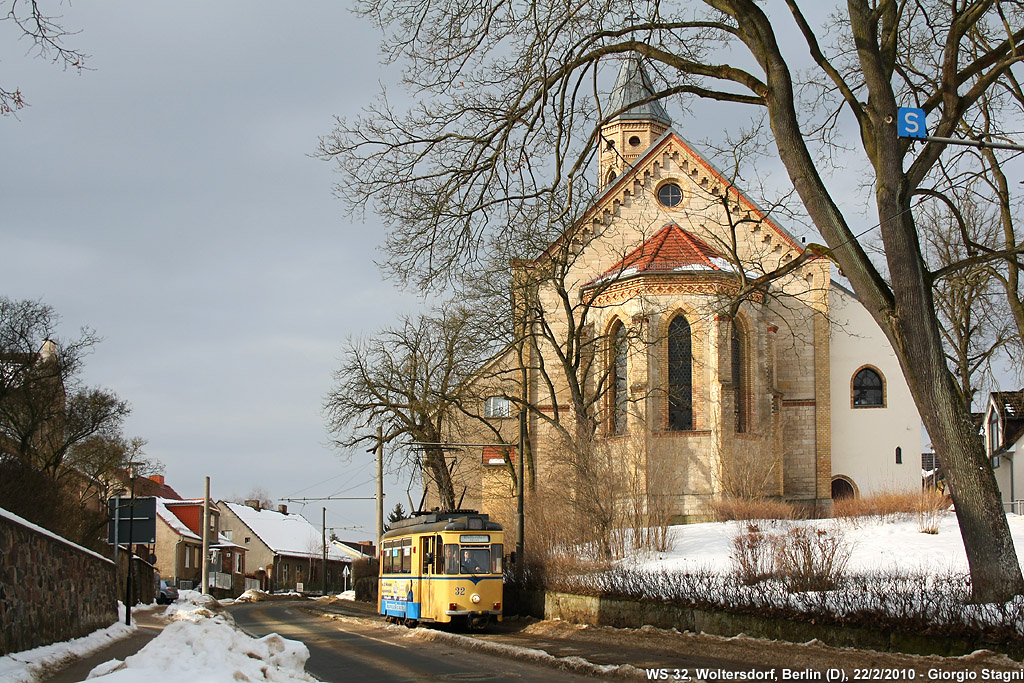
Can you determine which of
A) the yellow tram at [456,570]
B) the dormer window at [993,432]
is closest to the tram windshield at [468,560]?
the yellow tram at [456,570]

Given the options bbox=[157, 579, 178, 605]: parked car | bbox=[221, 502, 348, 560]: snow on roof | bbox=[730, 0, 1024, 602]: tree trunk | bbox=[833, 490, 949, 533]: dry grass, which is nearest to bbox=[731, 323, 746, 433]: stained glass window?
bbox=[833, 490, 949, 533]: dry grass

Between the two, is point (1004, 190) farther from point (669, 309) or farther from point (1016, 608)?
point (669, 309)

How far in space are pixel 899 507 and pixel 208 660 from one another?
23.0m

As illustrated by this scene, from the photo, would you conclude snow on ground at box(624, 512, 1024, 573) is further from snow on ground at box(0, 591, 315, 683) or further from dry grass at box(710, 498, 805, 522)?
snow on ground at box(0, 591, 315, 683)

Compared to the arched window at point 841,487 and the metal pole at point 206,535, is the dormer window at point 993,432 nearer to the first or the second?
the arched window at point 841,487

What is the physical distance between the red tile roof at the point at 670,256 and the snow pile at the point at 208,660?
27.1 m

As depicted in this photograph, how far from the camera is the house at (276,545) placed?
317 ft

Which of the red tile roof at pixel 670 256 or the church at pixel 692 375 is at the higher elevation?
the red tile roof at pixel 670 256

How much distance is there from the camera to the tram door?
27.9 metres

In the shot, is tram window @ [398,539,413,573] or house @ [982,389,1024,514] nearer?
tram window @ [398,539,413,573]

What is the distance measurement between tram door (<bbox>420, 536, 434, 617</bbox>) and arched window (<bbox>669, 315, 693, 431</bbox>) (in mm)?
14567

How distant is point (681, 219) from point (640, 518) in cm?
1983

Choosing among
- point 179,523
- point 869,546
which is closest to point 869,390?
point 869,546

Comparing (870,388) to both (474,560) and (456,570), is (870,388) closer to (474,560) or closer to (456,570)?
(474,560)
